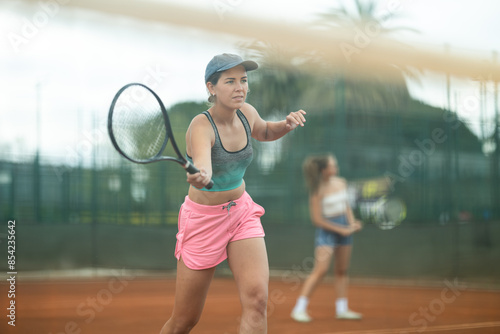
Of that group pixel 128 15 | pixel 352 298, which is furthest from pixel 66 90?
pixel 352 298

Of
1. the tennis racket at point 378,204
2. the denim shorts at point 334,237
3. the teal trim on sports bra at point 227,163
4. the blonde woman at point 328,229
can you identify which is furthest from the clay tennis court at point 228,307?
the teal trim on sports bra at point 227,163

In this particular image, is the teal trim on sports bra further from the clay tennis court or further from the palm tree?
the palm tree

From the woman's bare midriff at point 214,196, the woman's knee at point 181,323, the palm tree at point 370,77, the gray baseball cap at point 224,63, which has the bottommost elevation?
the woman's knee at point 181,323

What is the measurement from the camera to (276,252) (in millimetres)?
9531

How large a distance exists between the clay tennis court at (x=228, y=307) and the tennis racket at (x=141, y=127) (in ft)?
10.9

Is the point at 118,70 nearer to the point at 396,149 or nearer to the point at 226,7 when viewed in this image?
the point at 226,7

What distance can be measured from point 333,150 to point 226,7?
2882mm

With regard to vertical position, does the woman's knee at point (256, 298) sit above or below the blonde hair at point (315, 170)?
below

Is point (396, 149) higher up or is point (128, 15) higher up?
point (128, 15)

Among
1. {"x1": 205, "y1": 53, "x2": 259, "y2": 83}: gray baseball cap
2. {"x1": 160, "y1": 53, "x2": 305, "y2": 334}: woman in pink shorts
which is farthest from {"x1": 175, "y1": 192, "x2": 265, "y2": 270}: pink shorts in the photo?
{"x1": 205, "y1": 53, "x2": 259, "y2": 83}: gray baseball cap

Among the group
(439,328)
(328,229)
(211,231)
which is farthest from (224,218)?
(439,328)

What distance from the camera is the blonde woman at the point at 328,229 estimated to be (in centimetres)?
557

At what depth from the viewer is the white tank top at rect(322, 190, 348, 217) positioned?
583 cm

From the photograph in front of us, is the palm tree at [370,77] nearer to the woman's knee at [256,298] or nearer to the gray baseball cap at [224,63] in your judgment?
the gray baseball cap at [224,63]
